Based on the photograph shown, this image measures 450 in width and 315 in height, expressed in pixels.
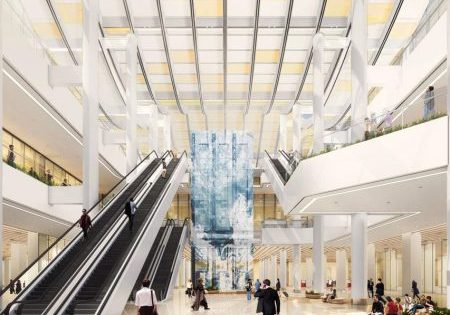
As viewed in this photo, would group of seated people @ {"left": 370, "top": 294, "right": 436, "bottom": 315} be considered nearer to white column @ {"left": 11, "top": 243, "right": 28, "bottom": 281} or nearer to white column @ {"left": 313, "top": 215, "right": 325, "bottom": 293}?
white column @ {"left": 313, "top": 215, "right": 325, "bottom": 293}

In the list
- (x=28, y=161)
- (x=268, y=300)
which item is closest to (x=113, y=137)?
(x=28, y=161)

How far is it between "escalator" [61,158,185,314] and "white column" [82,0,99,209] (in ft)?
6.16

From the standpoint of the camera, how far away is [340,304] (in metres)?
31.9

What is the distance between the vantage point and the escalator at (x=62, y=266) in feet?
48.5

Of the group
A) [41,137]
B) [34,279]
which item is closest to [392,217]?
[41,137]

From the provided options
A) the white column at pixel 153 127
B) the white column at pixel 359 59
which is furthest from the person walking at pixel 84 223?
the white column at pixel 153 127

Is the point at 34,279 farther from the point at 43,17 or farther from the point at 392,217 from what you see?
the point at 392,217

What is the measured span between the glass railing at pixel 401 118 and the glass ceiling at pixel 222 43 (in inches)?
349

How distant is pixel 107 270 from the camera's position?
718 inches

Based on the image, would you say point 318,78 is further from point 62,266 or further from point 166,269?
point 62,266

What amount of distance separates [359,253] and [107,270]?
13.7 m

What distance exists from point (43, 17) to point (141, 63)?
7783mm

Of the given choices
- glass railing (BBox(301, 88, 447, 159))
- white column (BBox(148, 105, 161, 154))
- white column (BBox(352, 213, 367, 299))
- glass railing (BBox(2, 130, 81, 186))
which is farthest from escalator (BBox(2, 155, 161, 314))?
white column (BBox(148, 105, 161, 154))

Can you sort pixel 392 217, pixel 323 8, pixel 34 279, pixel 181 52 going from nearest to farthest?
pixel 34 279 → pixel 323 8 → pixel 392 217 → pixel 181 52
